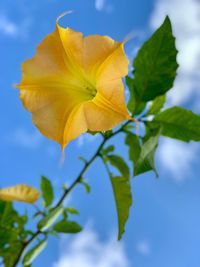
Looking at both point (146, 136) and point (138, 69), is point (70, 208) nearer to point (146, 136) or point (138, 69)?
point (146, 136)

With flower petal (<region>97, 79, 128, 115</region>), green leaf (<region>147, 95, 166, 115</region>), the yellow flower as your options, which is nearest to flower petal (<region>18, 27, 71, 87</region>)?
the yellow flower

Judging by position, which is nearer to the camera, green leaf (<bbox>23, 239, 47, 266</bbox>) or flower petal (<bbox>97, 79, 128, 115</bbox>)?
flower petal (<bbox>97, 79, 128, 115</bbox>)

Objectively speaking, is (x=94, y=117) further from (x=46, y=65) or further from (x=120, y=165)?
(x=120, y=165)

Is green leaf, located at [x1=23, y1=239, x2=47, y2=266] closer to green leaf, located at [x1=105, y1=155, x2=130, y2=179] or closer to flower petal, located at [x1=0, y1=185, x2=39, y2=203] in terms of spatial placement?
flower petal, located at [x1=0, y1=185, x2=39, y2=203]

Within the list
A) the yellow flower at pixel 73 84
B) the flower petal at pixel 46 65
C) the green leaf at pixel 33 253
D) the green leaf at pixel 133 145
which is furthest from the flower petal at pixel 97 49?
the green leaf at pixel 33 253

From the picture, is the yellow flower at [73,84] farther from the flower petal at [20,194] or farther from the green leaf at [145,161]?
the flower petal at [20,194]

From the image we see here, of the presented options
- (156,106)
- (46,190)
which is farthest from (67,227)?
(156,106)
